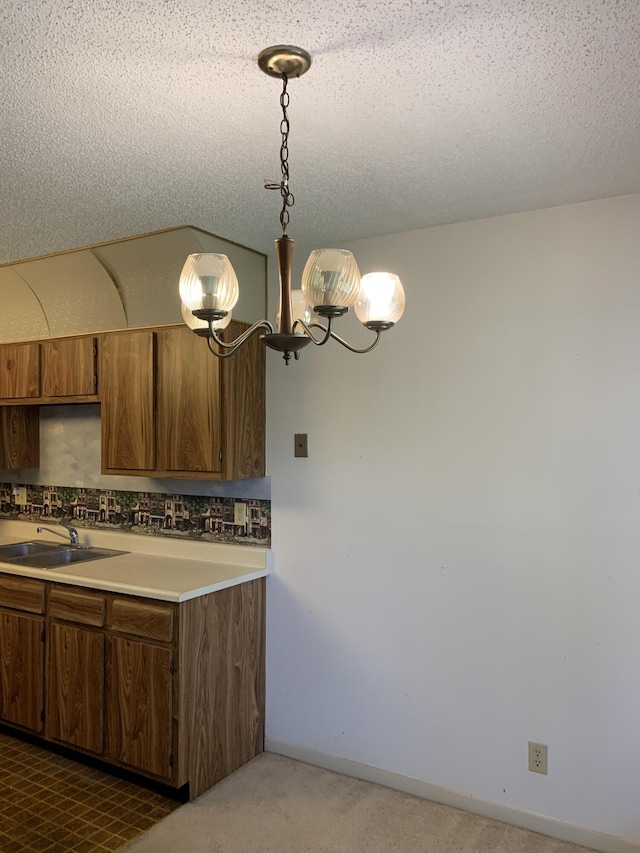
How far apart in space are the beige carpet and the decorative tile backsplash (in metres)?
1.11

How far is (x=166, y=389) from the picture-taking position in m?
3.14

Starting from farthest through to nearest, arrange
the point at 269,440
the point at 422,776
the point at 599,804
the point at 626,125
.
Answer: the point at 269,440
the point at 422,776
the point at 599,804
the point at 626,125

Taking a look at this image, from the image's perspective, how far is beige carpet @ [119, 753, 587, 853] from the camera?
2461 millimetres

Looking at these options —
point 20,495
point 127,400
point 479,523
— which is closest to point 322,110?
point 479,523

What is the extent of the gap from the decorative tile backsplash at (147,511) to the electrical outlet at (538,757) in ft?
4.79

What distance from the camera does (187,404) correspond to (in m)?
3.08

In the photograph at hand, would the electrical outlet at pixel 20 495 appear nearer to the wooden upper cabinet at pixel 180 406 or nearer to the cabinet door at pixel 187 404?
the wooden upper cabinet at pixel 180 406

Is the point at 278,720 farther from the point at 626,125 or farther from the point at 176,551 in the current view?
the point at 626,125

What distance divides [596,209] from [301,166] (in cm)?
117

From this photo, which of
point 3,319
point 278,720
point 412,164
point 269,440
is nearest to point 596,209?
point 412,164

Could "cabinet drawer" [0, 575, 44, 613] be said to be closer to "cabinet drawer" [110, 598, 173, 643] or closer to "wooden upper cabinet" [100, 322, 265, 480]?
"cabinet drawer" [110, 598, 173, 643]

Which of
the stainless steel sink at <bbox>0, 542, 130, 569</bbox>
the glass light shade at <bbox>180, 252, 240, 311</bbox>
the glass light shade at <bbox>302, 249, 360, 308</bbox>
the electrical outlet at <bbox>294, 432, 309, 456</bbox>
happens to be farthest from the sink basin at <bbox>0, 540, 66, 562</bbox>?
the glass light shade at <bbox>302, 249, 360, 308</bbox>

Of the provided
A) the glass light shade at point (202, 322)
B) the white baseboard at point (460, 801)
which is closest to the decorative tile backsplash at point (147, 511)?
the white baseboard at point (460, 801)

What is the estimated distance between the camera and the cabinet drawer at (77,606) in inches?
116
